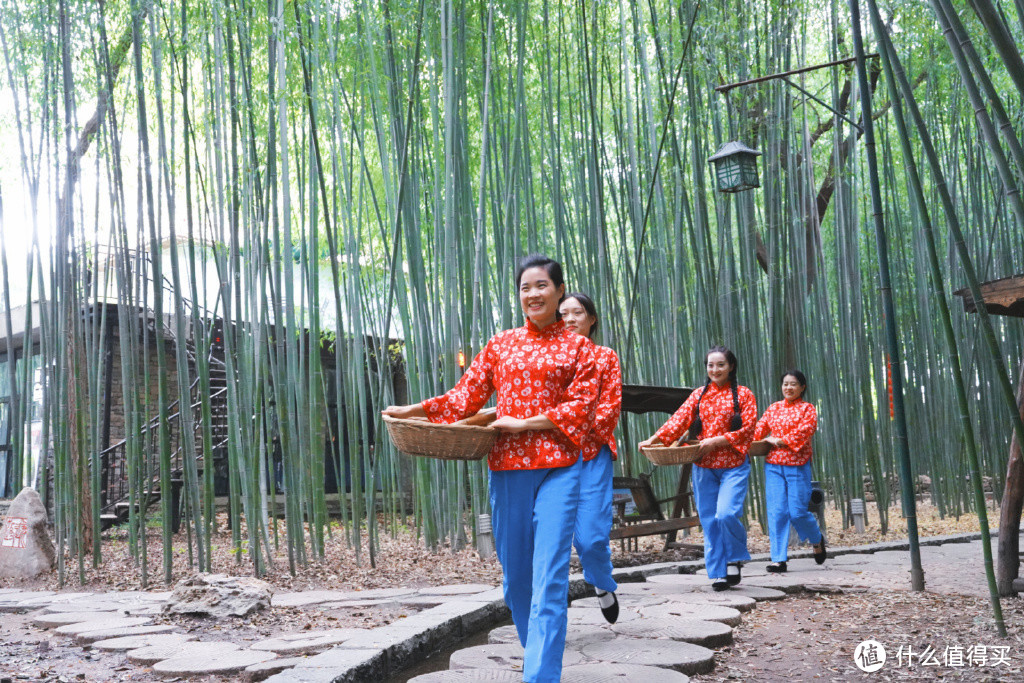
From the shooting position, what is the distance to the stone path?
1897mm

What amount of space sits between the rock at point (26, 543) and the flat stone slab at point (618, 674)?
357 centimetres

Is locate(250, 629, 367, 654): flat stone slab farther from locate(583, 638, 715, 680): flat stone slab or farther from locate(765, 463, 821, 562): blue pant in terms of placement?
locate(765, 463, 821, 562): blue pant

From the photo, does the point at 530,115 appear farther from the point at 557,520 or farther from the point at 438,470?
the point at 557,520

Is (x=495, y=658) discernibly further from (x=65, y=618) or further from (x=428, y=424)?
(x=65, y=618)

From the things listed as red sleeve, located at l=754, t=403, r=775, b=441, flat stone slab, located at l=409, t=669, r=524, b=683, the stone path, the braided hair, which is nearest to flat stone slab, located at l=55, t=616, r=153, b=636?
the stone path

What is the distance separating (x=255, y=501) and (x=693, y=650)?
1.98 metres

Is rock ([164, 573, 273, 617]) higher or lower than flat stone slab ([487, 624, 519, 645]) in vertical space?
higher

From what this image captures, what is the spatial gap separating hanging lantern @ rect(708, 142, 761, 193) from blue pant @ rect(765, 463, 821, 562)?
1.29m

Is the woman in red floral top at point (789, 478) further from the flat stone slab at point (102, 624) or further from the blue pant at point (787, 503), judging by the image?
the flat stone slab at point (102, 624)

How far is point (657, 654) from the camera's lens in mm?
1994

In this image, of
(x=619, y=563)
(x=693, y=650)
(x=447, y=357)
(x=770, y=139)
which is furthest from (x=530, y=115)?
(x=693, y=650)

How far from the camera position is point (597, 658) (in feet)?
6.54

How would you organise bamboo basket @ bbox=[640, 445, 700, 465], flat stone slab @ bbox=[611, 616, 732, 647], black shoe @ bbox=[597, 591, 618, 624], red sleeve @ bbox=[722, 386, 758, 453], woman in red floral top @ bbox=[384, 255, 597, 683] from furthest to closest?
red sleeve @ bbox=[722, 386, 758, 453] → bamboo basket @ bbox=[640, 445, 700, 465] → flat stone slab @ bbox=[611, 616, 732, 647] → black shoe @ bbox=[597, 591, 618, 624] → woman in red floral top @ bbox=[384, 255, 597, 683]

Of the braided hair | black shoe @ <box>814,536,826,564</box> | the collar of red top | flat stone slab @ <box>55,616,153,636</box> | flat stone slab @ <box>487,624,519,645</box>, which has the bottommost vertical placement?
black shoe @ <box>814,536,826,564</box>
